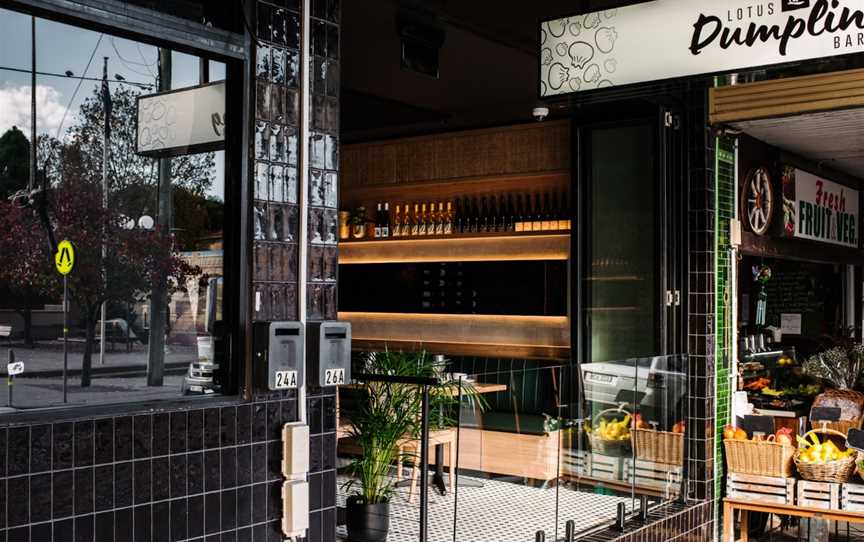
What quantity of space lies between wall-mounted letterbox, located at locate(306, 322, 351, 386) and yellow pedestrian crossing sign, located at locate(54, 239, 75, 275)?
0.90 m

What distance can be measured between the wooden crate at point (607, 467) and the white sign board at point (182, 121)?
8.79ft

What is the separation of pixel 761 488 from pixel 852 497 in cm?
53

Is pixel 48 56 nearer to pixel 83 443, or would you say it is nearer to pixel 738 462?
pixel 83 443

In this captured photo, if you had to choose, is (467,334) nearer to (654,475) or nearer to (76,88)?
(654,475)

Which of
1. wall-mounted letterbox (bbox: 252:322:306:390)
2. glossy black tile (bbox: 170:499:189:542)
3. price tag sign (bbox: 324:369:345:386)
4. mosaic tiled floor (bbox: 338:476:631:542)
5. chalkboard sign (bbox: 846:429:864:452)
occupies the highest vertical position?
wall-mounted letterbox (bbox: 252:322:306:390)

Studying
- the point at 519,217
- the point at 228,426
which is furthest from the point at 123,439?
the point at 519,217

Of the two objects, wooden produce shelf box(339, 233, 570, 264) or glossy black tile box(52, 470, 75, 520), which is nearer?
glossy black tile box(52, 470, 75, 520)

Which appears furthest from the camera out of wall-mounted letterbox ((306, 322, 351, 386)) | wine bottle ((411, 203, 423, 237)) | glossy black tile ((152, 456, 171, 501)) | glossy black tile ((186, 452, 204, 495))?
wine bottle ((411, 203, 423, 237))

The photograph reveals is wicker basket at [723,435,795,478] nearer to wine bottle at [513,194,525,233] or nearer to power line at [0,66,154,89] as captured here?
wine bottle at [513,194,525,233]

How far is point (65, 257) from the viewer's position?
296cm

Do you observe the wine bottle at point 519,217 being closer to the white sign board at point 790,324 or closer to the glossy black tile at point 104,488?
the white sign board at point 790,324

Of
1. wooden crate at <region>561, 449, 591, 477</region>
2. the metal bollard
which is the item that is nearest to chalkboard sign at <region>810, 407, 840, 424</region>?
wooden crate at <region>561, 449, 591, 477</region>

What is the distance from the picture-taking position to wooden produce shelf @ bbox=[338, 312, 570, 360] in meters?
8.43

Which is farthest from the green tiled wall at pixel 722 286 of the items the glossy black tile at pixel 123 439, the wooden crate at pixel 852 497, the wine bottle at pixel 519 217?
the glossy black tile at pixel 123 439
